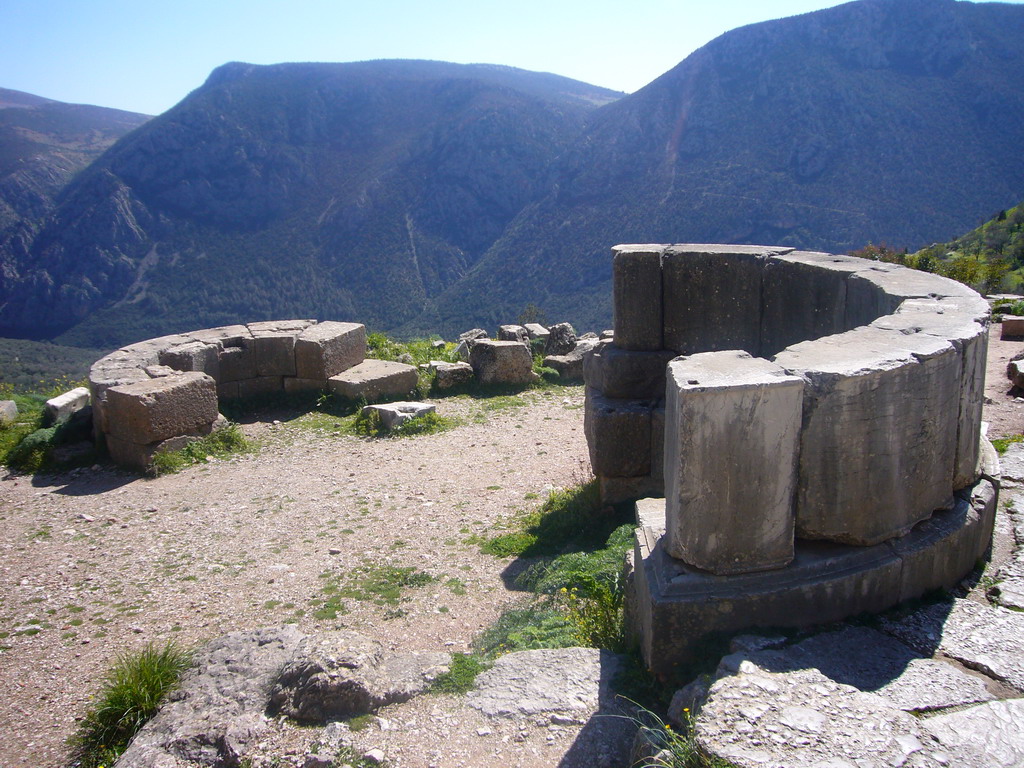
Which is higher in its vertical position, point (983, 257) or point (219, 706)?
point (983, 257)

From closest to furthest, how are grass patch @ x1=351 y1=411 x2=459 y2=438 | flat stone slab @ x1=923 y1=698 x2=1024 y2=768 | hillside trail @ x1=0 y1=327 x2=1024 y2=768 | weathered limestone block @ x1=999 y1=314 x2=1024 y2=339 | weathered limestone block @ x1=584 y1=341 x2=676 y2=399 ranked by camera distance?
flat stone slab @ x1=923 y1=698 x2=1024 y2=768 < hillside trail @ x1=0 y1=327 x2=1024 y2=768 < weathered limestone block @ x1=584 y1=341 x2=676 y2=399 < grass patch @ x1=351 y1=411 x2=459 y2=438 < weathered limestone block @ x1=999 y1=314 x2=1024 y2=339

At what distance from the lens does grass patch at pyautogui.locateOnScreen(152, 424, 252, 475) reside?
7.99 meters

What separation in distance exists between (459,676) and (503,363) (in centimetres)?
739

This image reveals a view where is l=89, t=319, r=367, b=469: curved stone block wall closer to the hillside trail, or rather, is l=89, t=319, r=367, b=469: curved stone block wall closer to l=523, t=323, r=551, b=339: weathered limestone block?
the hillside trail

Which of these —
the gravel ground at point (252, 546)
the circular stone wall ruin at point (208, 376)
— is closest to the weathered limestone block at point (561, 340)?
the circular stone wall ruin at point (208, 376)

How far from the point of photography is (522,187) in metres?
Answer: 58.0

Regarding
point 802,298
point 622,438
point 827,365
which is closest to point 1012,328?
point 802,298

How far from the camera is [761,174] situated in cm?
4584

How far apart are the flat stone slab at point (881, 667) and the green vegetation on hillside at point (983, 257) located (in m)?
8.29

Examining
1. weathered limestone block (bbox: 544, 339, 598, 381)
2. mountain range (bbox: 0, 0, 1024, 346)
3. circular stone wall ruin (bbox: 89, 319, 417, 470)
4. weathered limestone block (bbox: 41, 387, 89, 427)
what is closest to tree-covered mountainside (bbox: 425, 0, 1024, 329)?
mountain range (bbox: 0, 0, 1024, 346)

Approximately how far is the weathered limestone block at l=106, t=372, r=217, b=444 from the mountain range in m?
26.6

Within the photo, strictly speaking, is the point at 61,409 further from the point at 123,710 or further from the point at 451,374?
the point at 123,710

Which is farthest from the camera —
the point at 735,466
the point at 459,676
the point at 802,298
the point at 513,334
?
the point at 513,334

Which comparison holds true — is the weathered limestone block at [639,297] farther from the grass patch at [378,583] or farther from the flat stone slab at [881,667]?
the flat stone slab at [881,667]
